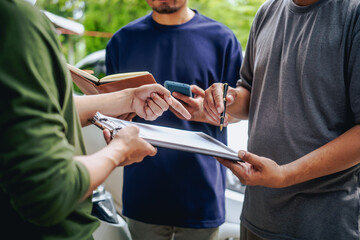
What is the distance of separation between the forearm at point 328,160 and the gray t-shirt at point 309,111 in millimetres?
51

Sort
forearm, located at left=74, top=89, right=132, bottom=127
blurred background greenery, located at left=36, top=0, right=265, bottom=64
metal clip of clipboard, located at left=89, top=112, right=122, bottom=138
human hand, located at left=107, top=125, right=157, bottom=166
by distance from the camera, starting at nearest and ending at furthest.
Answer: human hand, located at left=107, top=125, right=157, bottom=166
metal clip of clipboard, located at left=89, top=112, right=122, bottom=138
forearm, located at left=74, top=89, right=132, bottom=127
blurred background greenery, located at left=36, top=0, right=265, bottom=64

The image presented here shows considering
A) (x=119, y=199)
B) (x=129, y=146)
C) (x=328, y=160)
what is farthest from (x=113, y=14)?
(x=129, y=146)

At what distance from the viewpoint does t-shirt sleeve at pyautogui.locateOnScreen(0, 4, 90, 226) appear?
0.74 metres

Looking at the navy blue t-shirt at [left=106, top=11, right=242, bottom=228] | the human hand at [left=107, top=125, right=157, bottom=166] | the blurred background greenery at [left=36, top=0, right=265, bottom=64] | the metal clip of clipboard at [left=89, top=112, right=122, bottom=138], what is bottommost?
the blurred background greenery at [left=36, top=0, right=265, bottom=64]

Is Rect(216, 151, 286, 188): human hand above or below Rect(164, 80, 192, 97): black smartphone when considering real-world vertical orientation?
below

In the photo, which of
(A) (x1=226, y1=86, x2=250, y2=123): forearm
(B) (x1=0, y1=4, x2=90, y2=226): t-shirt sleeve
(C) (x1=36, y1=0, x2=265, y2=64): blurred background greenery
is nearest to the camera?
(B) (x1=0, y1=4, x2=90, y2=226): t-shirt sleeve

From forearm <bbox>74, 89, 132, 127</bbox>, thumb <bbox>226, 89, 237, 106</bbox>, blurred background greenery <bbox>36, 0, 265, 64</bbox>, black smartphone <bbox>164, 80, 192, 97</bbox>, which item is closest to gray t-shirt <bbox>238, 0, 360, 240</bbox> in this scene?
thumb <bbox>226, 89, 237, 106</bbox>

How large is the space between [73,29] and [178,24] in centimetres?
288

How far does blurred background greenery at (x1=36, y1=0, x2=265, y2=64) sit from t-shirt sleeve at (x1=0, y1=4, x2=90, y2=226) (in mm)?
6045

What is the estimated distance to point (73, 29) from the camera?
179 inches

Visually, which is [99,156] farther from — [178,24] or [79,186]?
[178,24]

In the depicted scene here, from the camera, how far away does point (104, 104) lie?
152 centimetres

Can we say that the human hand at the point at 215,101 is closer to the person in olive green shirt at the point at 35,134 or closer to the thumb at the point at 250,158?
the thumb at the point at 250,158

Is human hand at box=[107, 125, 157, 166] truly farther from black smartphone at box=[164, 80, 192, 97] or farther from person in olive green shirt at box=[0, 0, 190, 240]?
black smartphone at box=[164, 80, 192, 97]
